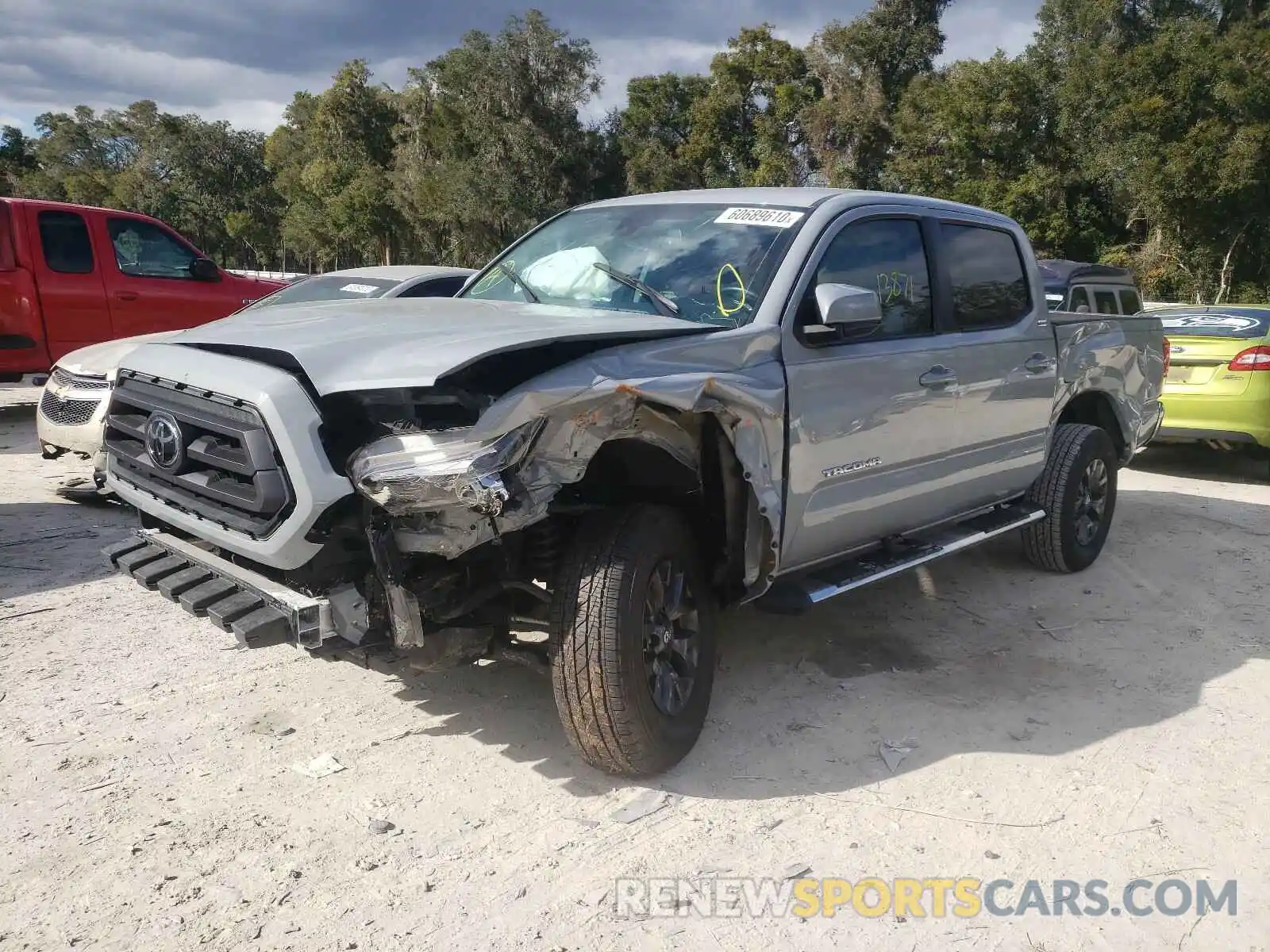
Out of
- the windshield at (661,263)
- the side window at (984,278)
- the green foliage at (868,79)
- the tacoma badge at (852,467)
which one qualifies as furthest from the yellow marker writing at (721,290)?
the green foliage at (868,79)

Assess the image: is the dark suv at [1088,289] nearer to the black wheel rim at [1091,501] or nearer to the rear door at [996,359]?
the black wheel rim at [1091,501]

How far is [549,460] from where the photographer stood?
9.53 ft

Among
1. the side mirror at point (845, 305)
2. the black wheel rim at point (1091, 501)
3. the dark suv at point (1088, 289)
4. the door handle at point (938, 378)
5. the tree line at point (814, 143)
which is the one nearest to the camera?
the side mirror at point (845, 305)

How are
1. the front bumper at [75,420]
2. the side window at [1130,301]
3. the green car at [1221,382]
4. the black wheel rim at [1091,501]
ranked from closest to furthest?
the black wheel rim at [1091,501], the front bumper at [75,420], the green car at [1221,382], the side window at [1130,301]

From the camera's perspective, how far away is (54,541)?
5672 mm

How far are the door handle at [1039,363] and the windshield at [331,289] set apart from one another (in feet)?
15.2

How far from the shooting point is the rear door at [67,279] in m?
9.41

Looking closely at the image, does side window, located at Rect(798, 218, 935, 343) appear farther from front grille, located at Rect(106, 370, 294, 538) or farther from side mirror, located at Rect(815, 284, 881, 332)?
front grille, located at Rect(106, 370, 294, 538)

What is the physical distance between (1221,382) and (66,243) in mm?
10638

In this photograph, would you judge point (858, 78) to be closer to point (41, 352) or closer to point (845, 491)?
point (41, 352)

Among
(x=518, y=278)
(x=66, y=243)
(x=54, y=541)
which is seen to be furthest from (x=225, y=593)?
(x=66, y=243)

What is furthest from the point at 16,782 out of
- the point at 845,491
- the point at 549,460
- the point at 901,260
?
the point at 901,260

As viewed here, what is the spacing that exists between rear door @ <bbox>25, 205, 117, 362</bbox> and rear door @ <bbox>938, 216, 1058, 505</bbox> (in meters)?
8.37

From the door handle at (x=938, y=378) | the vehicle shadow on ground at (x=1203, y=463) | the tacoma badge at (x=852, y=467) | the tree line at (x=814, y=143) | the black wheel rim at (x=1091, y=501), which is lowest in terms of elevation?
the vehicle shadow on ground at (x=1203, y=463)
